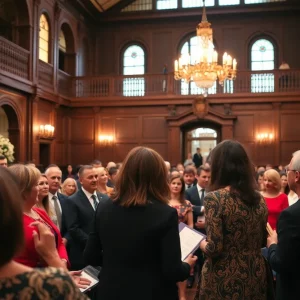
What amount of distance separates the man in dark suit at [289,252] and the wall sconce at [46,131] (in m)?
11.9

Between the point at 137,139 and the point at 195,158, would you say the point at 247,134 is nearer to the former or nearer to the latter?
the point at 195,158

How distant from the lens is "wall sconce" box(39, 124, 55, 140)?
13.5 meters

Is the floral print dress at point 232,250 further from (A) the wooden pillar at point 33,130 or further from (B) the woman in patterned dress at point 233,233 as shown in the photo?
(A) the wooden pillar at point 33,130

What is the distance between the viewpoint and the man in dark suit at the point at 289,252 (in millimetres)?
2170

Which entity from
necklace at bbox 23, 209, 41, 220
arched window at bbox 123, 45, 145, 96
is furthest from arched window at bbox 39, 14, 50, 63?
necklace at bbox 23, 209, 41, 220

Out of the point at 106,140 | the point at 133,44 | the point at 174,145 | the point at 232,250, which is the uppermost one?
the point at 133,44

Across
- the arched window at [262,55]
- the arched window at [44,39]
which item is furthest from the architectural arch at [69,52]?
the arched window at [262,55]

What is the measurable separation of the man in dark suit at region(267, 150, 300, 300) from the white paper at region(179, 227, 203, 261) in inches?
20.9

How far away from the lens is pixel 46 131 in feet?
45.3

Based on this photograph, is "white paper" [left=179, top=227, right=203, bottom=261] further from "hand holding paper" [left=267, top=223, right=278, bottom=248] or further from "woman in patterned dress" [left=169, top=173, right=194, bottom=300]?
"woman in patterned dress" [left=169, top=173, right=194, bottom=300]

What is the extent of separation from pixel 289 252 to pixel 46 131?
12353 mm

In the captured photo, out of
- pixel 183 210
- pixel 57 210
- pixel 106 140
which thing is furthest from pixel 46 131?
pixel 57 210

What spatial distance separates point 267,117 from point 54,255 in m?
13.9

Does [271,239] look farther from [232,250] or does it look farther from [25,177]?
[25,177]
